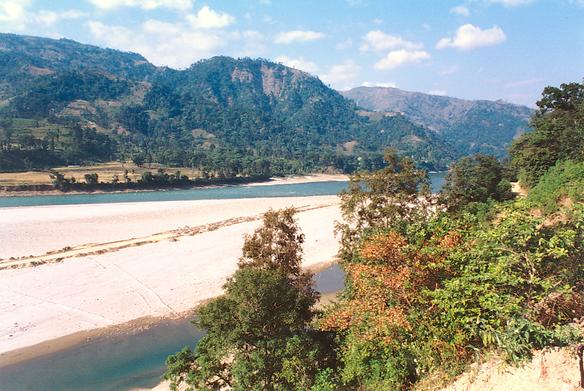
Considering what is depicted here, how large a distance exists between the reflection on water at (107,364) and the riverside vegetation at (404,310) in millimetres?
6341

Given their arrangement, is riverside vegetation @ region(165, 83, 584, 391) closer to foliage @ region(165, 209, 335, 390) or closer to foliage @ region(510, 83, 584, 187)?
foliage @ region(165, 209, 335, 390)

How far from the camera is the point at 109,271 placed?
35562mm

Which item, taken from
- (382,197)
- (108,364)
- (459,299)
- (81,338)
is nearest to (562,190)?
(382,197)

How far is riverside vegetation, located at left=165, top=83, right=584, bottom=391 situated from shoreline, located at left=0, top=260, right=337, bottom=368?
378 inches

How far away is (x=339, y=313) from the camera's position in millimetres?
14891

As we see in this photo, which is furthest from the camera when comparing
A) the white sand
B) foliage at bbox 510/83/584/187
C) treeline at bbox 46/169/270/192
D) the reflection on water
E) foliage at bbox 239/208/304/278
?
treeline at bbox 46/169/270/192

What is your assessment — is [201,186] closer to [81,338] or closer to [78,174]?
[78,174]

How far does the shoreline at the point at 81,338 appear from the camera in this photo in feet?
70.2

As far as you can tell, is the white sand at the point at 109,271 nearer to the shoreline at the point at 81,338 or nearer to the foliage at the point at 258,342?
the shoreline at the point at 81,338

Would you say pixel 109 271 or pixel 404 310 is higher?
pixel 404 310

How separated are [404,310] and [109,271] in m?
30.8

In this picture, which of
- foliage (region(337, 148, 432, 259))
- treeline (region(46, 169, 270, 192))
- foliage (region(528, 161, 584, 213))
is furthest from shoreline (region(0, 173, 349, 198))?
foliage (region(528, 161, 584, 213))

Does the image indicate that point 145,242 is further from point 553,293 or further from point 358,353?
point 553,293

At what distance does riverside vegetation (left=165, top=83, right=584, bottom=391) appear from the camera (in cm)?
1012
